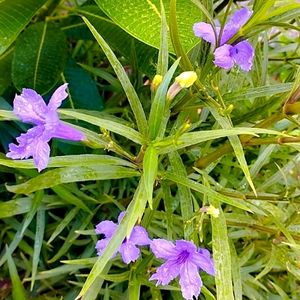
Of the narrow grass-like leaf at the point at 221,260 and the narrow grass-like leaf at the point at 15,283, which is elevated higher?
the narrow grass-like leaf at the point at 221,260

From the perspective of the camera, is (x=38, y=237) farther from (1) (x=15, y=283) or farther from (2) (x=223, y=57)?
(2) (x=223, y=57)

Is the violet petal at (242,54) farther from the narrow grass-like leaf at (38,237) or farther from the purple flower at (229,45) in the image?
the narrow grass-like leaf at (38,237)

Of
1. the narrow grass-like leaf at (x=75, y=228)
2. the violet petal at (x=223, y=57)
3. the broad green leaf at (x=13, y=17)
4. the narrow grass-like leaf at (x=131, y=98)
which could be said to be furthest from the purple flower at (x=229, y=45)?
the narrow grass-like leaf at (x=75, y=228)

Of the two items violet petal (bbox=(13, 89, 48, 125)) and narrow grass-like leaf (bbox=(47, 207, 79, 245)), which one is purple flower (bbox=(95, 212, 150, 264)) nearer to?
violet petal (bbox=(13, 89, 48, 125))

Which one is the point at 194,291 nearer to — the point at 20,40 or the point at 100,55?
the point at 20,40

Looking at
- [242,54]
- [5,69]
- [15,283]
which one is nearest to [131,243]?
[242,54]

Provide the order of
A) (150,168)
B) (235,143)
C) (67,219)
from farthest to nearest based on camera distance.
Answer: (67,219), (235,143), (150,168)
